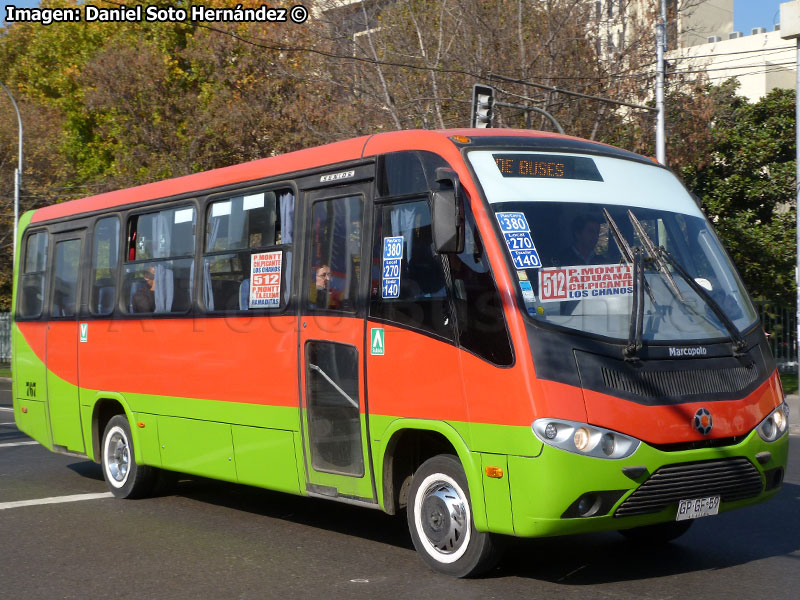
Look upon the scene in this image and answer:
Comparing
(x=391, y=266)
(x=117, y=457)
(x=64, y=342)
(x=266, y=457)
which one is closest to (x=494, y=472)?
(x=391, y=266)

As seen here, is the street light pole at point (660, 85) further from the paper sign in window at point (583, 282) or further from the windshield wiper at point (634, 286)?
the paper sign in window at point (583, 282)

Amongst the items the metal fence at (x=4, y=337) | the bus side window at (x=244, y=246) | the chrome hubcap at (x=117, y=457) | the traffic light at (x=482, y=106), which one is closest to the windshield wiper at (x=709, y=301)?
the bus side window at (x=244, y=246)

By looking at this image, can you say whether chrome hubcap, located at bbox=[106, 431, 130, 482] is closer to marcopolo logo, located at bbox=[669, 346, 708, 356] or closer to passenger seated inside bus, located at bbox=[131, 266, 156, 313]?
passenger seated inside bus, located at bbox=[131, 266, 156, 313]

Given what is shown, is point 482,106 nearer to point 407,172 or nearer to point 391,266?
point 407,172

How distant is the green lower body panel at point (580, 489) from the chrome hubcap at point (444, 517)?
0.40 m

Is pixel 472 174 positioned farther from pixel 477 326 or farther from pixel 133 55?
pixel 133 55

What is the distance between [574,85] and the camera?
23484 mm

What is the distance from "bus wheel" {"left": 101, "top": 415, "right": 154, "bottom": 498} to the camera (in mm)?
10242

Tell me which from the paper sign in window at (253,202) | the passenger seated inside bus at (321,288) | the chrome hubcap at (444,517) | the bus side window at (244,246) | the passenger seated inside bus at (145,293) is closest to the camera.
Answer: the chrome hubcap at (444,517)

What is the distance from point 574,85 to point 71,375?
15.1m

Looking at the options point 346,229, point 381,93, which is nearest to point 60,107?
point 381,93

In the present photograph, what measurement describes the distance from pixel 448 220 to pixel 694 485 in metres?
2.11

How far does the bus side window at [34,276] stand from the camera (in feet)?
39.6

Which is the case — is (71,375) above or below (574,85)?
below
